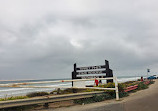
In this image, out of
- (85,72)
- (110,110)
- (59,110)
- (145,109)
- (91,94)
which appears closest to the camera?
(145,109)

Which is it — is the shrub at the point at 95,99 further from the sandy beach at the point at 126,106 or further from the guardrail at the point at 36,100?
the sandy beach at the point at 126,106

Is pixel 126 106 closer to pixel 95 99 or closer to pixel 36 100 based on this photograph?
pixel 95 99

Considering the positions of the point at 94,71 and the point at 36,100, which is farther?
the point at 94,71

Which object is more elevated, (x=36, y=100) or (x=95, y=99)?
(x=36, y=100)

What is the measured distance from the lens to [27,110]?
5.52 m

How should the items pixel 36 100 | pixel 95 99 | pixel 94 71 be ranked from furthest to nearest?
pixel 94 71 → pixel 95 99 → pixel 36 100

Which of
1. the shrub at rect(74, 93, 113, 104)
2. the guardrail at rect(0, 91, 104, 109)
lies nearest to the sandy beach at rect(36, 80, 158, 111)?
the guardrail at rect(0, 91, 104, 109)

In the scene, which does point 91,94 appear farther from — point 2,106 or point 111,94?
point 2,106

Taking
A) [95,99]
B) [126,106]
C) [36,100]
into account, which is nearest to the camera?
[126,106]

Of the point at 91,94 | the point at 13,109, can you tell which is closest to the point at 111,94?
the point at 91,94

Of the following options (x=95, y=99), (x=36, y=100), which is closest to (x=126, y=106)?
(x=95, y=99)

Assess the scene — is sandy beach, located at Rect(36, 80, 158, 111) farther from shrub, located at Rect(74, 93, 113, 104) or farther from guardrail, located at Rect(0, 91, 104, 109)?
shrub, located at Rect(74, 93, 113, 104)

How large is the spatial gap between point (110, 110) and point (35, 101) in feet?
10.9

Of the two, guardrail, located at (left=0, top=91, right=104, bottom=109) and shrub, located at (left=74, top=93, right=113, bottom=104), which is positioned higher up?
guardrail, located at (left=0, top=91, right=104, bottom=109)
